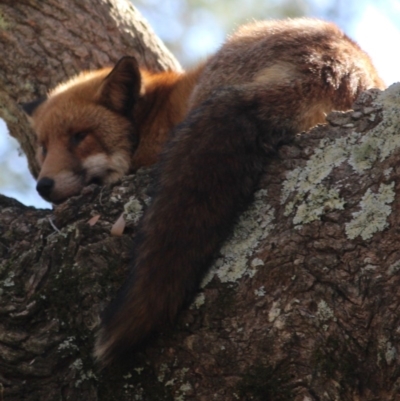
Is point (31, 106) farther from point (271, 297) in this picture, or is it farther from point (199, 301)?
point (271, 297)

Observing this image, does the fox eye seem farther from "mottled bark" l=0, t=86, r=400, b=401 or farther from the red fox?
"mottled bark" l=0, t=86, r=400, b=401

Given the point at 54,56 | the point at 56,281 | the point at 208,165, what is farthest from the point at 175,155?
the point at 54,56

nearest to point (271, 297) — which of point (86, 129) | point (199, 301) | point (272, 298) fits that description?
point (272, 298)

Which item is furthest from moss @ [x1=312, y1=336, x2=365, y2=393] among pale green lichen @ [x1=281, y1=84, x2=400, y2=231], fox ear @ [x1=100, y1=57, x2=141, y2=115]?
fox ear @ [x1=100, y1=57, x2=141, y2=115]

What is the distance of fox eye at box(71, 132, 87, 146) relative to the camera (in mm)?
6434

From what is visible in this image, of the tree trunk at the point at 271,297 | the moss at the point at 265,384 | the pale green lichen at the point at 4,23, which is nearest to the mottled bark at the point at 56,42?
the pale green lichen at the point at 4,23

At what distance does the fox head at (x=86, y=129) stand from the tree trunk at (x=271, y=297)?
2178 millimetres

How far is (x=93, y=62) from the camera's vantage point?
6.82 m

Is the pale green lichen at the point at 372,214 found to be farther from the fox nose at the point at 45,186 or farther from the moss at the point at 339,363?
the fox nose at the point at 45,186

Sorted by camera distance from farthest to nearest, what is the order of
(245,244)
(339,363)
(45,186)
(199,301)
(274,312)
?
(45,186) < (245,244) < (199,301) < (274,312) < (339,363)

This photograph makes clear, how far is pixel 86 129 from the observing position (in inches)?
254

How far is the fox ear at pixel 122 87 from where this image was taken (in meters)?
6.25

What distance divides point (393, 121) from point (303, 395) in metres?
1.43

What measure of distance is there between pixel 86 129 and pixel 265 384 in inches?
150
